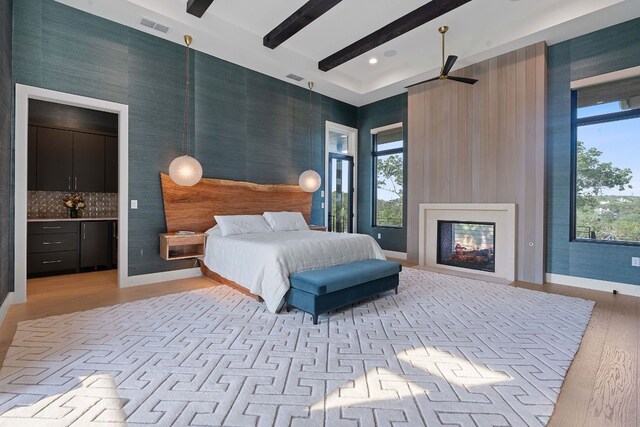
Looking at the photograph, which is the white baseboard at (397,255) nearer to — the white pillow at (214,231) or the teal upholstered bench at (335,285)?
the teal upholstered bench at (335,285)

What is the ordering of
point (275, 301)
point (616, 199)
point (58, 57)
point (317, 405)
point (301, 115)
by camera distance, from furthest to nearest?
point (301, 115) → point (616, 199) → point (58, 57) → point (275, 301) → point (317, 405)

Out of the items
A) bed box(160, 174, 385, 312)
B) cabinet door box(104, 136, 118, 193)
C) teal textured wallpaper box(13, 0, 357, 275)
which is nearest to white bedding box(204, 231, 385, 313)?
bed box(160, 174, 385, 312)

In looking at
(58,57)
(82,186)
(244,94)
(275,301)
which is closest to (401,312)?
(275,301)

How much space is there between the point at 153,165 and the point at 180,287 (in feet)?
6.01

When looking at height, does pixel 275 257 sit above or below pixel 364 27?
below

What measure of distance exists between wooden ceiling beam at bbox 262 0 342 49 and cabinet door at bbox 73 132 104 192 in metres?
3.46

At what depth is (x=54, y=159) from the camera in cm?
495

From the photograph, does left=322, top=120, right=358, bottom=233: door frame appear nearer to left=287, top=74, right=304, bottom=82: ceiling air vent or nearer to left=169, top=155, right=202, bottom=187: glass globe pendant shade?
left=287, top=74, right=304, bottom=82: ceiling air vent

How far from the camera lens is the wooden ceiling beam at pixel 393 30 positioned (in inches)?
152

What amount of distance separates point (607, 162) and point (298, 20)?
4711 millimetres

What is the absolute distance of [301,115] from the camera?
6.32 metres

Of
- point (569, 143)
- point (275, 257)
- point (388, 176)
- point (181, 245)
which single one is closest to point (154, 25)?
point (181, 245)

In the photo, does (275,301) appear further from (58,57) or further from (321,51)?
(321,51)

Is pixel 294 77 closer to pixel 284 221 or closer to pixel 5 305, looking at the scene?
pixel 284 221
